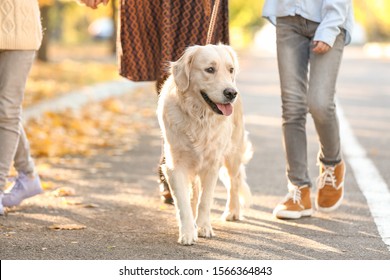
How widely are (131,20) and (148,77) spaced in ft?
1.47

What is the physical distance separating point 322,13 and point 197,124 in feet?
4.31

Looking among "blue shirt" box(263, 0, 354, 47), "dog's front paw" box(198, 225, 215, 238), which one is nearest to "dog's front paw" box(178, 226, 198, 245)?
"dog's front paw" box(198, 225, 215, 238)

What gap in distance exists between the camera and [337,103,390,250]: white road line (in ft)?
20.4

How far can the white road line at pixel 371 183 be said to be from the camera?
6.21 metres

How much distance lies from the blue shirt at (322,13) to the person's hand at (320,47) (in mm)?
30

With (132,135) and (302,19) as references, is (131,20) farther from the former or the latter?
(132,135)

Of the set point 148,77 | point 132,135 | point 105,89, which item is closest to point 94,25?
point 105,89

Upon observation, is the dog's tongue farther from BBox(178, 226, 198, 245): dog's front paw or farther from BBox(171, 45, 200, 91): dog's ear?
BBox(178, 226, 198, 245): dog's front paw

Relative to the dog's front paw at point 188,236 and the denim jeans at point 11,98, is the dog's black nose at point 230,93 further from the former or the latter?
the denim jeans at point 11,98

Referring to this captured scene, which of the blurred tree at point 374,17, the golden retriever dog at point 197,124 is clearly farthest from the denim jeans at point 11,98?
the blurred tree at point 374,17

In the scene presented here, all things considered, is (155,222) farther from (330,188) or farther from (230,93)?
(330,188)

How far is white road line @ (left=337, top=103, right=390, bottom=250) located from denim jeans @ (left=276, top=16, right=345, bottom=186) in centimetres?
60

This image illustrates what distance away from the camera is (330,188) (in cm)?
666

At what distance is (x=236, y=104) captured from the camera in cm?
614
